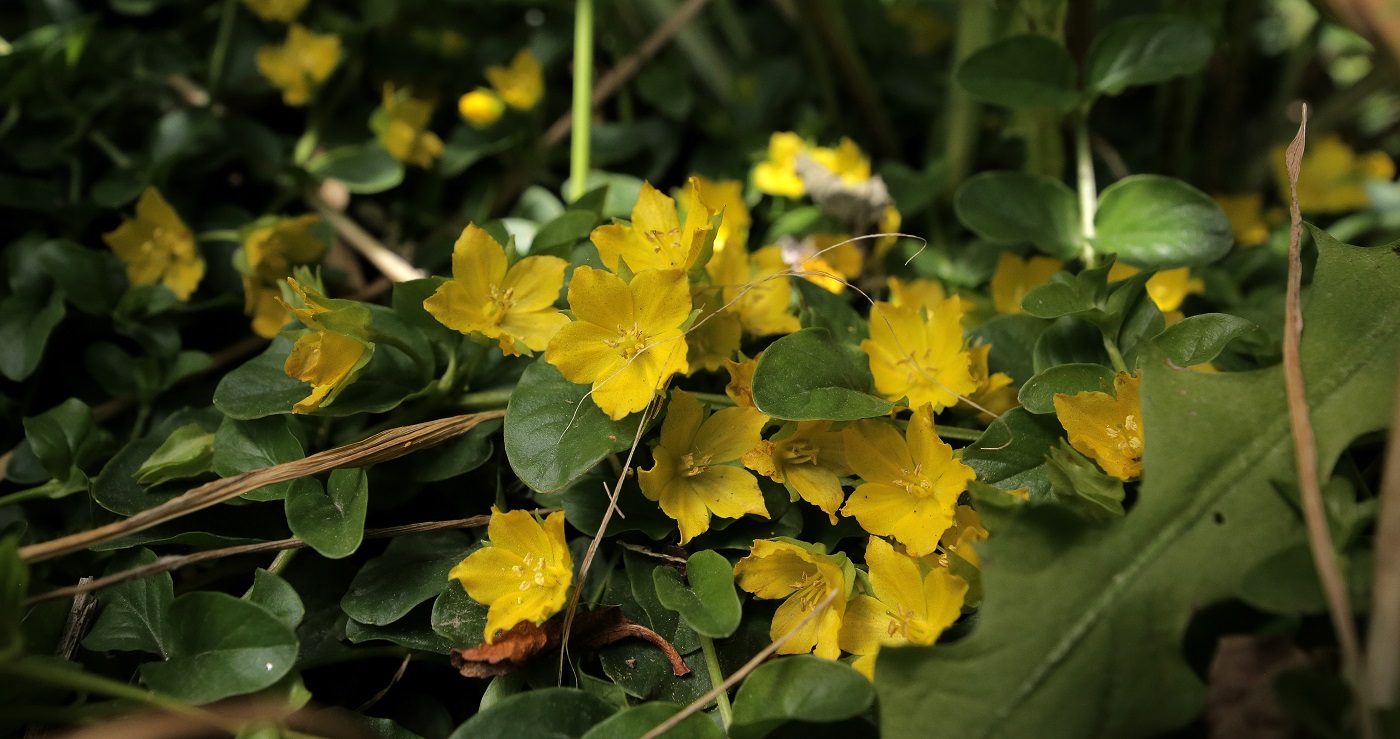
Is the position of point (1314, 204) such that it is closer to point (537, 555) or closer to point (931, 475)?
point (931, 475)

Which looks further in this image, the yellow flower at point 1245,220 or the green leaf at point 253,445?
the yellow flower at point 1245,220

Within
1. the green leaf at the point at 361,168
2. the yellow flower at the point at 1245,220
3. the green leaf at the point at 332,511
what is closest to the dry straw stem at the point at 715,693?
the green leaf at the point at 332,511

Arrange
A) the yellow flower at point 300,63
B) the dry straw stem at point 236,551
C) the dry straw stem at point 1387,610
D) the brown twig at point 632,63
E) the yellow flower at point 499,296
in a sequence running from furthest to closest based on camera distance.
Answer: the brown twig at point 632,63 → the yellow flower at point 300,63 → the yellow flower at point 499,296 → the dry straw stem at point 236,551 → the dry straw stem at point 1387,610

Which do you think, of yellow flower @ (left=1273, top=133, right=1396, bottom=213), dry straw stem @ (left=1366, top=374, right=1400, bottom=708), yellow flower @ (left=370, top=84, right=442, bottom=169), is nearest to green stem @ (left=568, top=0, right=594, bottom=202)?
yellow flower @ (left=370, top=84, right=442, bottom=169)

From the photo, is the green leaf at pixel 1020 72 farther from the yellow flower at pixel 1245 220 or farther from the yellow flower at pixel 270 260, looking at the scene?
the yellow flower at pixel 270 260

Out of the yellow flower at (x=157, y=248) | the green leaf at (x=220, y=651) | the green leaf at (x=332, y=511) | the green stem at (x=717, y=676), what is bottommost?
the green stem at (x=717, y=676)

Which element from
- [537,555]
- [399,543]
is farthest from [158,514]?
[537,555]

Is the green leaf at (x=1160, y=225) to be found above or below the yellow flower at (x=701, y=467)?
above
